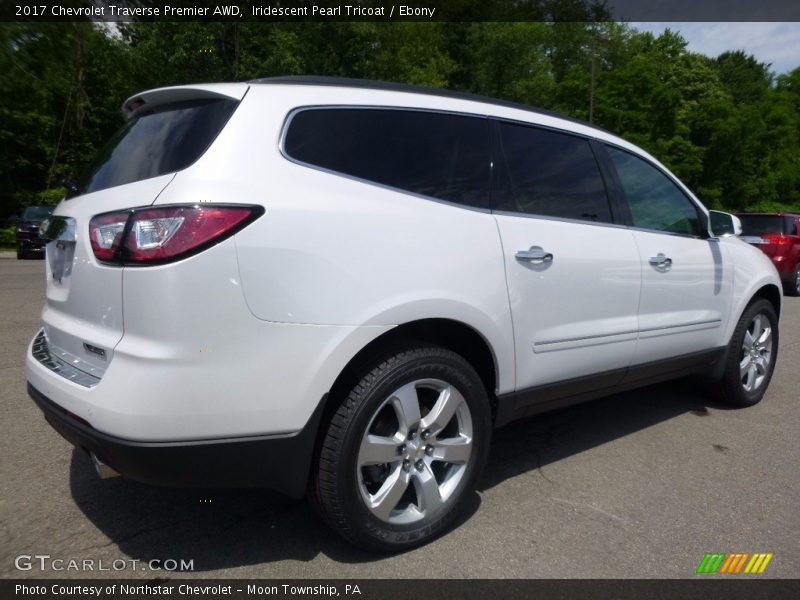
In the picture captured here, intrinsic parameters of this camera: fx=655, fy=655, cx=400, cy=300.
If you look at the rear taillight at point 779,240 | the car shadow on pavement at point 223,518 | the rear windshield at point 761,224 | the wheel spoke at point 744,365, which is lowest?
the car shadow on pavement at point 223,518

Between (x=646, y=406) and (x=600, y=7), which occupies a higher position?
(x=600, y=7)

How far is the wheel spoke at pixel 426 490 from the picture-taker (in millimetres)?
2691

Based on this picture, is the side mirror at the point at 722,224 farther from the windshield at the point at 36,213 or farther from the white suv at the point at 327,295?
the windshield at the point at 36,213

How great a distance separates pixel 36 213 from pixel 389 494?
18312 millimetres

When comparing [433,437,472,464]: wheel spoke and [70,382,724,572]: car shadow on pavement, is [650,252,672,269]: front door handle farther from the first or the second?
[433,437,472,464]: wheel spoke

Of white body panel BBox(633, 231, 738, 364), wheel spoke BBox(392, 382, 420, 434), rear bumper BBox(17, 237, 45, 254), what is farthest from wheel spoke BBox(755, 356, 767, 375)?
rear bumper BBox(17, 237, 45, 254)

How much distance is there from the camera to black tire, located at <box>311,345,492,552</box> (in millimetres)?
2426

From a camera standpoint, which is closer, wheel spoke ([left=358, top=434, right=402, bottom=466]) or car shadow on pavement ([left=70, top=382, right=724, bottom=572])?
wheel spoke ([left=358, top=434, right=402, bottom=466])

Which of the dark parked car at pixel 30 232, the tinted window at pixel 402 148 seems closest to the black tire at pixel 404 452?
the tinted window at pixel 402 148

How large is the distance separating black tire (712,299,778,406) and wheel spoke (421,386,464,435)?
277 centimetres
